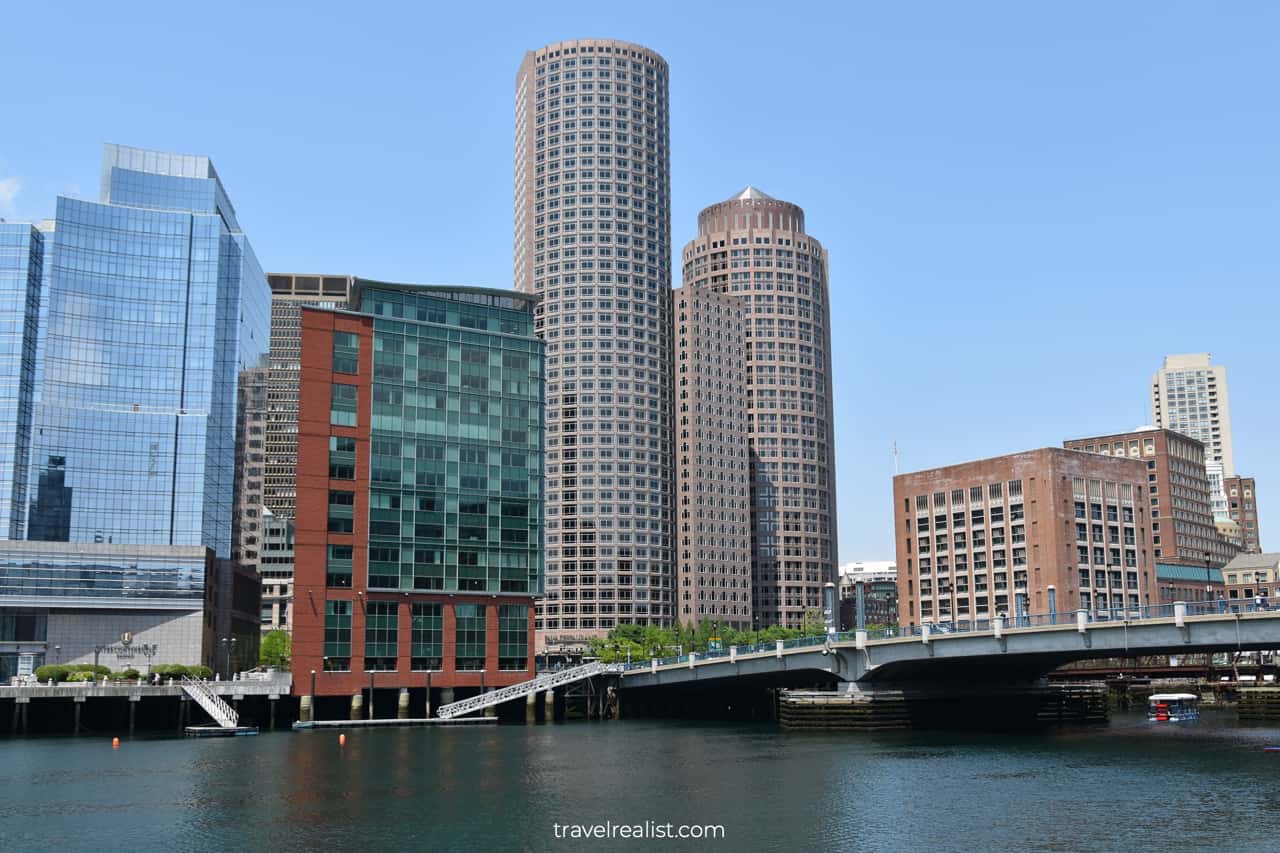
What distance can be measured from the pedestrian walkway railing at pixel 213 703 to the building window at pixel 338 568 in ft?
54.1

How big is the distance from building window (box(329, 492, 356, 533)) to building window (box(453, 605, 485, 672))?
16.1 meters

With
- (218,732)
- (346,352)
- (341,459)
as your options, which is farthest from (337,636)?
(346,352)

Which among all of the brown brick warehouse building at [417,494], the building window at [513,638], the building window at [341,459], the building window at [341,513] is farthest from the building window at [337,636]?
the building window at [513,638]

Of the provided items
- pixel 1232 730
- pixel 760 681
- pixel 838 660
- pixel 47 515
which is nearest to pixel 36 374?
pixel 47 515

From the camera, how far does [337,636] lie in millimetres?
139500

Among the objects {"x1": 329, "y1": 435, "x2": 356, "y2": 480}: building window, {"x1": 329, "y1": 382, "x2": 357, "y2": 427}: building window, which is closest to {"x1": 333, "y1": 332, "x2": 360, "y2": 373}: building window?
{"x1": 329, "y1": 382, "x2": 357, "y2": 427}: building window

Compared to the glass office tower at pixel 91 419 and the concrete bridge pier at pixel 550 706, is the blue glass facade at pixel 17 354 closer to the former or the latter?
the glass office tower at pixel 91 419

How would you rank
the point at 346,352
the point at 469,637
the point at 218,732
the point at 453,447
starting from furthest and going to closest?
the point at 453,447 → the point at 469,637 → the point at 346,352 → the point at 218,732

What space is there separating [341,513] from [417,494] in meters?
9.23

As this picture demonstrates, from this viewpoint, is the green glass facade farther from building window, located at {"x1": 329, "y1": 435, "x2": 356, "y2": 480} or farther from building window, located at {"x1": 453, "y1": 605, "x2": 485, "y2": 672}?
building window, located at {"x1": 453, "y1": 605, "x2": 485, "y2": 672}

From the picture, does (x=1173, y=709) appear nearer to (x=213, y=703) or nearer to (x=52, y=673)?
(x=213, y=703)

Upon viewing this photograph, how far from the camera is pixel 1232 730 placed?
122000mm

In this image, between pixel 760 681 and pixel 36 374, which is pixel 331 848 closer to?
pixel 760 681

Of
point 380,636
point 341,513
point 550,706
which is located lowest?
point 550,706
